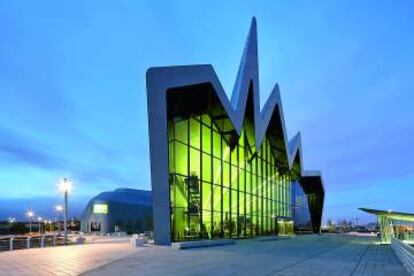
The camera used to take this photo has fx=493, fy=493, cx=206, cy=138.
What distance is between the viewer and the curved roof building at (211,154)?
23.6 metres

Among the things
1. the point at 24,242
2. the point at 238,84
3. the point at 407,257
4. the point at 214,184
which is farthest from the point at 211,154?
the point at 407,257

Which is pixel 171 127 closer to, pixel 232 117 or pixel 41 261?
pixel 232 117

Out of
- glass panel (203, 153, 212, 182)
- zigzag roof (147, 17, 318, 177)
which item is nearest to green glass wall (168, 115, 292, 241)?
glass panel (203, 153, 212, 182)

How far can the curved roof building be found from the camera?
928 inches

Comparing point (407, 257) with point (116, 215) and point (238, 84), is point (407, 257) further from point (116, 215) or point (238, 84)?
point (116, 215)

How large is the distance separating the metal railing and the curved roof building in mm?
6695

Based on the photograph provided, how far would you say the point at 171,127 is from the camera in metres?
25.0

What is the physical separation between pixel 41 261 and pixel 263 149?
2846 centimetres

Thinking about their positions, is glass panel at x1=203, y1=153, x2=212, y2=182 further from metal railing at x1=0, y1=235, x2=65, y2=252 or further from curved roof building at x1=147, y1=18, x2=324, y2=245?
metal railing at x1=0, y1=235, x2=65, y2=252

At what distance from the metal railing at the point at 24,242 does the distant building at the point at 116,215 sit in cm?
3097

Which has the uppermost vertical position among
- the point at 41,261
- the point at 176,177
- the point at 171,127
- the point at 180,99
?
the point at 180,99

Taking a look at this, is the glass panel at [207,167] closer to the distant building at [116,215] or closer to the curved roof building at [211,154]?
the curved roof building at [211,154]

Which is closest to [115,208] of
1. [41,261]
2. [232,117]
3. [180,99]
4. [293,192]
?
[293,192]

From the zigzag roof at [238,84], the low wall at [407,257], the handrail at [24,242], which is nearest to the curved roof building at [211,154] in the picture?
the zigzag roof at [238,84]
